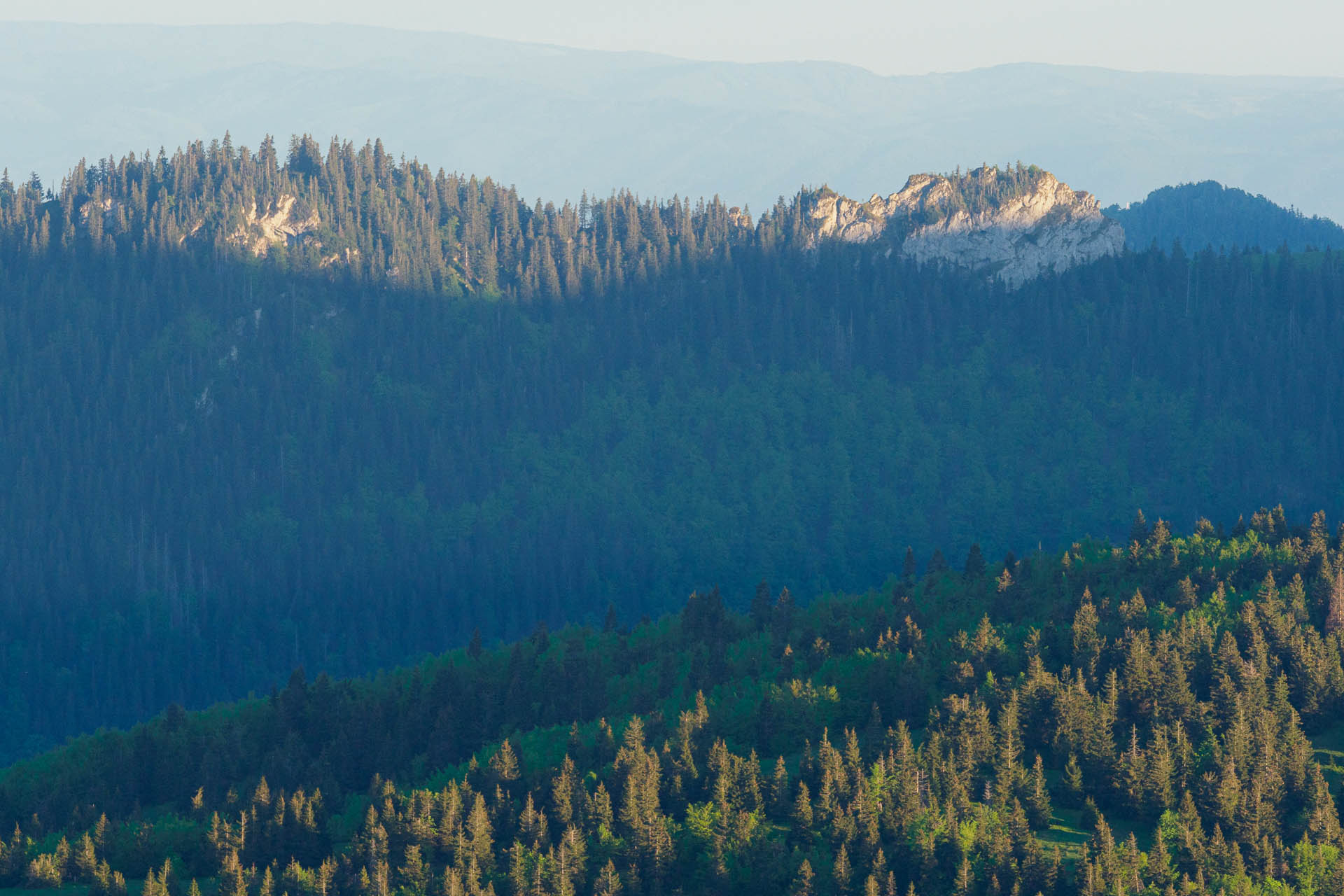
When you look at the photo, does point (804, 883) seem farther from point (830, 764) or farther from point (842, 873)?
point (830, 764)

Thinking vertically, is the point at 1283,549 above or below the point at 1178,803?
above

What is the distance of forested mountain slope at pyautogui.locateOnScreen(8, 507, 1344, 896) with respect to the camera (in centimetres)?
11162

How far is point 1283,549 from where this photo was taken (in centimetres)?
15925

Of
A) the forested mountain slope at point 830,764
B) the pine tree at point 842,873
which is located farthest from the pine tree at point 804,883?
the pine tree at point 842,873

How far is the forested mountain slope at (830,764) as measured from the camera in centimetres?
11162

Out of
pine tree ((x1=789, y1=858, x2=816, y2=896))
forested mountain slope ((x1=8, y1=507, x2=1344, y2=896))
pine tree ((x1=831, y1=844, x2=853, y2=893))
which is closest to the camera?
pine tree ((x1=789, y1=858, x2=816, y2=896))

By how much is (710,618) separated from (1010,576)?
31.9 m

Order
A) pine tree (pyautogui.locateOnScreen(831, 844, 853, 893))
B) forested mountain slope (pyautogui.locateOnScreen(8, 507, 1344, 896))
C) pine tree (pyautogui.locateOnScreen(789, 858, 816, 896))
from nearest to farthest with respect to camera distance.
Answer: pine tree (pyautogui.locateOnScreen(789, 858, 816, 896))
pine tree (pyautogui.locateOnScreen(831, 844, 853, 893))
forested mountain slope (pyautogui.locateOnScreen(8, 507, 1344, 896))

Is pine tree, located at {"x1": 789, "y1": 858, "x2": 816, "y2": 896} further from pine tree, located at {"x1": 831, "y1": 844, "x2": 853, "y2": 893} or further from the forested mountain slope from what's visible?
pine tree, located at {"x1": 831, "y1": 844, "x2": 853, "y2": 893}

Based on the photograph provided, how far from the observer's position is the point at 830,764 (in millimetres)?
119562

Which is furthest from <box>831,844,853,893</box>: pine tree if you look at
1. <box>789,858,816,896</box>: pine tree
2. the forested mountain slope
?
<box>789,858,816,896</box>: pine tree

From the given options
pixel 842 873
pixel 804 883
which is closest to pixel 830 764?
pixel 842 873

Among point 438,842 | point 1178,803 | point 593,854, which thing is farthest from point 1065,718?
point 438,842

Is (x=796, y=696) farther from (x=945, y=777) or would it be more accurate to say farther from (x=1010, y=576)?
(x=1010, y=576)
